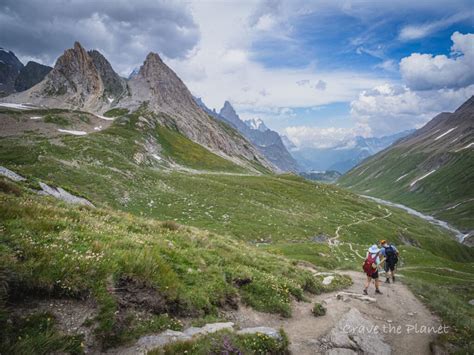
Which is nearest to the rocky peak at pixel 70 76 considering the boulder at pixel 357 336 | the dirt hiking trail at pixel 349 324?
the dirt hiking trail at pixel 349 324

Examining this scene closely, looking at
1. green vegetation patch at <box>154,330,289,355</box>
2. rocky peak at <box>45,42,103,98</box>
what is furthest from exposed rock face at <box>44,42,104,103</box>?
green vegetation patch at <box>154,330,289,355</box>

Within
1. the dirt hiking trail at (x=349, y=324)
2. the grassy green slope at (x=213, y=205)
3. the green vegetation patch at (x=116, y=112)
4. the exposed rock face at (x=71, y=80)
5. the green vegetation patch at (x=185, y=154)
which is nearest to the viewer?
the dirt hiking trail at (x=349, y=324)

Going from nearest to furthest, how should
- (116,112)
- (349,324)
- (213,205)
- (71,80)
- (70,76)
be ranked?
(349,324)
(213,205)
(116,112)
(71,80)
(70,76)

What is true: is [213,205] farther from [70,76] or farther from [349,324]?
[70,76]

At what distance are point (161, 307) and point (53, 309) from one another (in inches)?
140

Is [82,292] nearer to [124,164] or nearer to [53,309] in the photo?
[53,309]

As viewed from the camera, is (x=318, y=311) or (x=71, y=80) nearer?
(x=318, y=311)

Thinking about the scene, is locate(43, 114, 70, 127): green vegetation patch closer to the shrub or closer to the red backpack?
the red backpack

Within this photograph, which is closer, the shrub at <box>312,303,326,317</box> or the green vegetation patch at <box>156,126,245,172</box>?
the shrub at <box>312,303,326,317</box>

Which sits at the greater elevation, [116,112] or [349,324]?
[116,112]

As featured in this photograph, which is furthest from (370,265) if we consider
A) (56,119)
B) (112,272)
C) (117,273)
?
(56,119)

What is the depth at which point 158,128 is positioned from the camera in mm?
138750

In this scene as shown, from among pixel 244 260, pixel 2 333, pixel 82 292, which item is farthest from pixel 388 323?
pixel 2 333

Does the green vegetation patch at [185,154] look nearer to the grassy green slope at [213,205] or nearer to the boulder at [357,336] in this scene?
the grassy green slope at [213,205]
